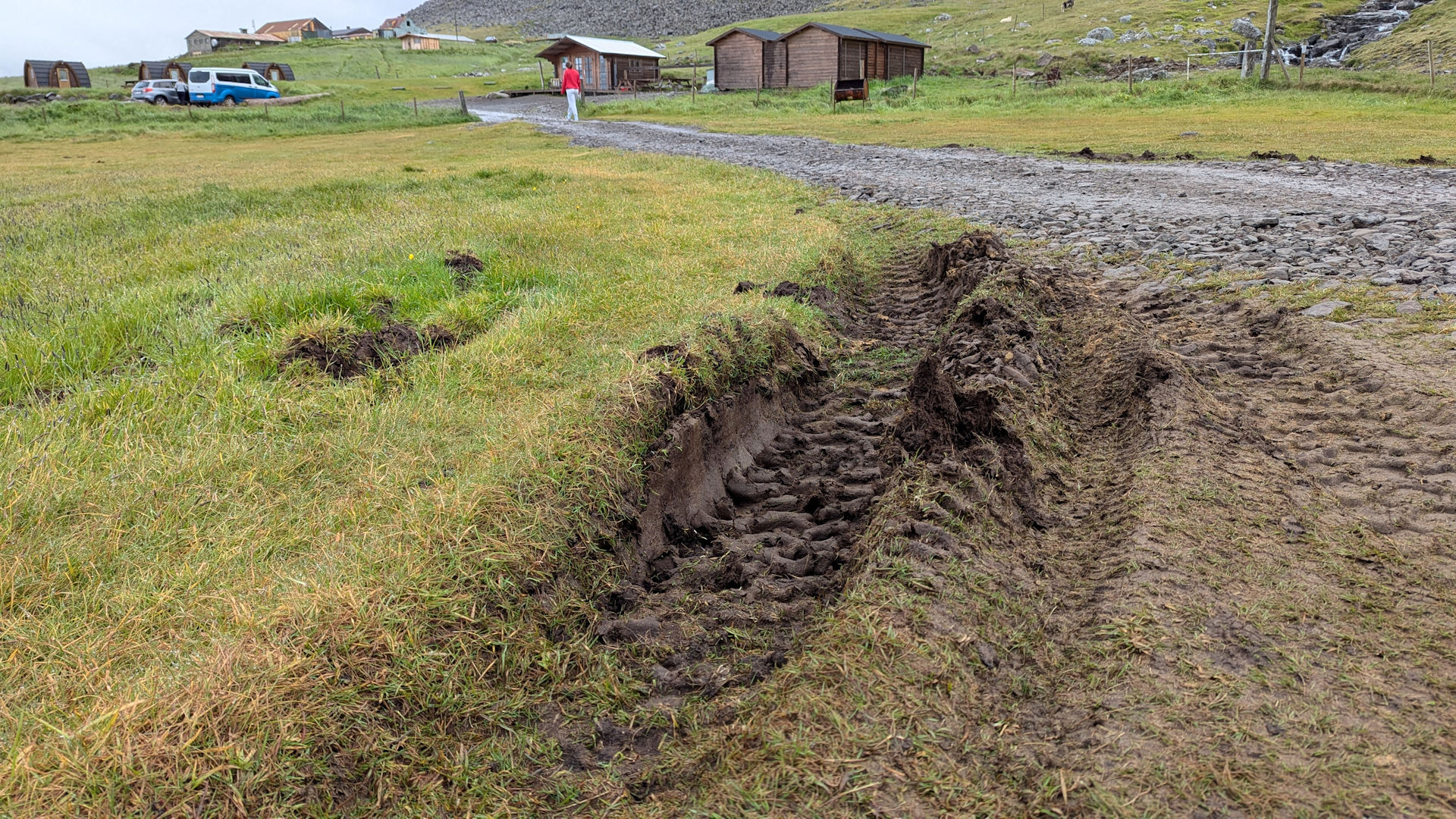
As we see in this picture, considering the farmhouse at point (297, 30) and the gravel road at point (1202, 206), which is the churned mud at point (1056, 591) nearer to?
the gravel road at point (1202, 206)

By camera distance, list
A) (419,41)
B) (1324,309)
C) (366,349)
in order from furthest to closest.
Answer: (419,41) → (1324,309) → (366,349)

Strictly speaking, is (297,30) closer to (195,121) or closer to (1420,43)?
(195,121)

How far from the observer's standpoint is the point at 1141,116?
2538 centimetres

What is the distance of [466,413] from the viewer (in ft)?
14.5

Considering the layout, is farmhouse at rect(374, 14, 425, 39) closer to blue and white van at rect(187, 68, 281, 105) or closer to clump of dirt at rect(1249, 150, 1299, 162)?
blue and white van at rect(187, 68, 281, 105)

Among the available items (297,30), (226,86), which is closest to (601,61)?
(226,86)

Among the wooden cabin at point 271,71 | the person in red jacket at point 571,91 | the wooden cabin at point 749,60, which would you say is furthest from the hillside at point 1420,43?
the wooden cabin at point 271,71

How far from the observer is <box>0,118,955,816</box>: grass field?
7.86ft

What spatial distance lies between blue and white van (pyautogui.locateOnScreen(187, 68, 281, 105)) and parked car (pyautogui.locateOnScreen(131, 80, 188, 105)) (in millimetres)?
490

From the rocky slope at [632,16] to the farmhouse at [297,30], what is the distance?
15.3 meters

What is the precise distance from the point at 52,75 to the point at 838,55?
193 feet

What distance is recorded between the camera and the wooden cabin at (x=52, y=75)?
6331 centimetres

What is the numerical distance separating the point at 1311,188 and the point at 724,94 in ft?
132

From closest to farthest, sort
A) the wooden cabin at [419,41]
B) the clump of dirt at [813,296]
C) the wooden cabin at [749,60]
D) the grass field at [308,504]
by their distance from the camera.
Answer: the grass field at [308,504], the clump of dirt at [813,296], the wooden cabin at [749,60], the wooden cabin at [419,41]
